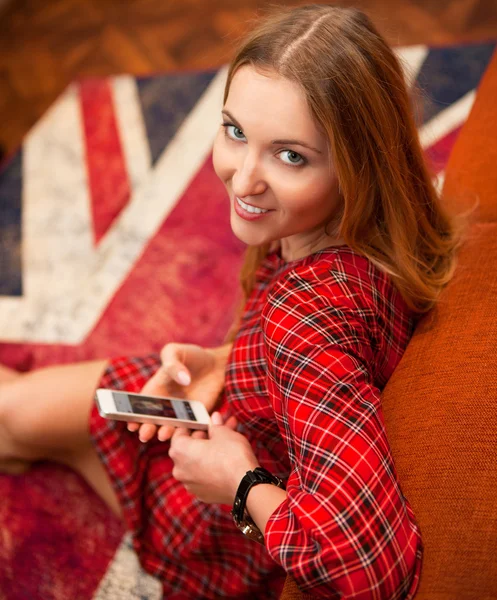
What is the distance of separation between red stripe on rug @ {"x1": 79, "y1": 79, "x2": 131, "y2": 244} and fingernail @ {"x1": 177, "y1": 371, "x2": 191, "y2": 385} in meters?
1.03

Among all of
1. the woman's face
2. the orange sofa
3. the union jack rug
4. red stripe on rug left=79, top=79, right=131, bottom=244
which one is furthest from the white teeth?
red stripe on rug left=79, top=79, right=131, bottom=244

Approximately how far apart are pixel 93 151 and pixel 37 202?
11.2 inches

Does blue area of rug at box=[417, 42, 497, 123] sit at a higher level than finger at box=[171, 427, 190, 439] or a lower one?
higher

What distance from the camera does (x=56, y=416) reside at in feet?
4.48

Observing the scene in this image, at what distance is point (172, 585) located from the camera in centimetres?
131

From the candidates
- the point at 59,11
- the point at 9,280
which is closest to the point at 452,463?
the point at 9,280

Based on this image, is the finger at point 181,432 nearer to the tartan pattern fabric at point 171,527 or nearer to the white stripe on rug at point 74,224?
the tartan pattern fabric at point 171,527

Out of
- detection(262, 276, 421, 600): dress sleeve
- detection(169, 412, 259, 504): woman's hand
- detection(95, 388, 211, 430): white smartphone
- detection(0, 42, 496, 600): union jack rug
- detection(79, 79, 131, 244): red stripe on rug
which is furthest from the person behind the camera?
detection(79, 79, 131, 244): red stripe on rug

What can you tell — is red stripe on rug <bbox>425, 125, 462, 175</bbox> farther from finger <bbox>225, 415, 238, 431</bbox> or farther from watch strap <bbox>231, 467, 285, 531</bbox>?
watch strap <bbox>231, 467, 285, 531</bbox>

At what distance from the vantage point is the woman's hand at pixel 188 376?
4.04 ft

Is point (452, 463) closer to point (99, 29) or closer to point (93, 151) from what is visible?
point (93, 151)

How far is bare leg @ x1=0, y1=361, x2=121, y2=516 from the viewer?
53.8 inches

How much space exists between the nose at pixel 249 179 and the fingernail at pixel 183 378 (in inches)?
15.2

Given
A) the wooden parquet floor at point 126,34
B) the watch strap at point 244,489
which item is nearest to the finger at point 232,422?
the watch strap at point 244,489
